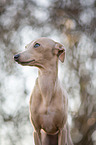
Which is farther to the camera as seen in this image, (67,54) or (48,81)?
(67,54)

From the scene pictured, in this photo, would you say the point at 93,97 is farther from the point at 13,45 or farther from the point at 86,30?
the point at 13,45

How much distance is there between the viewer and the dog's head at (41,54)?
1175 mm

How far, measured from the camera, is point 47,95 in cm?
131

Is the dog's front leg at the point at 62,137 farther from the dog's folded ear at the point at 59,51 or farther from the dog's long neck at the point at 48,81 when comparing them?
the dog's folded ear at the point at 59,51

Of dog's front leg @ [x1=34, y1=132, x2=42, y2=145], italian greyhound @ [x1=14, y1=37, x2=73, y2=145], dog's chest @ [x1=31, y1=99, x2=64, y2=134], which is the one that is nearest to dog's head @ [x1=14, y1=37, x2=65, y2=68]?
italian greyhound @ [x1=14, y1=37, x2=73, y2=145]

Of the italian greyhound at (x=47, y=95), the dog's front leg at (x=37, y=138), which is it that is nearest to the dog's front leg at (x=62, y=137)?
the italian greyhound at (x=47, y=95)

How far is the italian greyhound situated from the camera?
1277mm

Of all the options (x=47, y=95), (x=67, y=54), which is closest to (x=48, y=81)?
(x=47, y=95)

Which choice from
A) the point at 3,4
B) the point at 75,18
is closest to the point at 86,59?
the point at 75,18

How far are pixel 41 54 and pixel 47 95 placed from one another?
0.30 meters

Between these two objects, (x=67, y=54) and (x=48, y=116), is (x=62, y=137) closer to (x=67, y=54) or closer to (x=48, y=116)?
(x=48, y=116)

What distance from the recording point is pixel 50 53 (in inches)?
51.6

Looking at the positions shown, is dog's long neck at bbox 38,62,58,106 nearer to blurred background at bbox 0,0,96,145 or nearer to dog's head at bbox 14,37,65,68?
dog's head at bbox 14,37,65,68

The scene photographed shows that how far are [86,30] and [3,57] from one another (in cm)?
170
